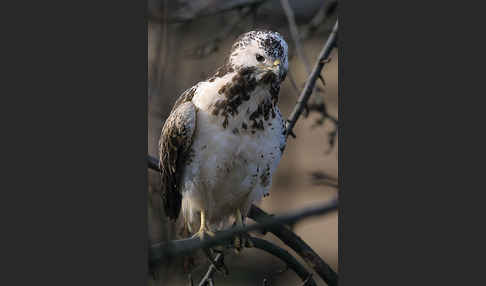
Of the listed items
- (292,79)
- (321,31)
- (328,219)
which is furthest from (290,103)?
(328,219)

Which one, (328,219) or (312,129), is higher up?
(312,129)

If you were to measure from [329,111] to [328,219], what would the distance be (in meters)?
0.50

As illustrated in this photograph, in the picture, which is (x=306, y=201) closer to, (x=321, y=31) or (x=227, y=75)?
(x=227, y=75)

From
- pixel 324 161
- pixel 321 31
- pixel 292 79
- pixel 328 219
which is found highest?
pixel 321 31

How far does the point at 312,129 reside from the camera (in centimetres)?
251

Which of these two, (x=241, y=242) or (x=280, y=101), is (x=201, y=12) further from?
(x=241, y=242)

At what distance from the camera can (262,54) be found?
Result: 219cm

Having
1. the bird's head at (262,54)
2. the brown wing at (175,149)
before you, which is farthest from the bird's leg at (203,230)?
the bird's head at (262,54)

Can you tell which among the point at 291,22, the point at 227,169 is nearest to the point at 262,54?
the point at 291,22

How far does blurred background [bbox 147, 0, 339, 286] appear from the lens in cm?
221

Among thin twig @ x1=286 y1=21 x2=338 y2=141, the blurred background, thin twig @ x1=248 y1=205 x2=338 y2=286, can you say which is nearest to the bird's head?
the blurred background

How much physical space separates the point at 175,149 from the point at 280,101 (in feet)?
1.45

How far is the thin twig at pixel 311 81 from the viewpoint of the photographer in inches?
A: 94.9

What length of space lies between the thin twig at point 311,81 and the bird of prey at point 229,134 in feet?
0.44
